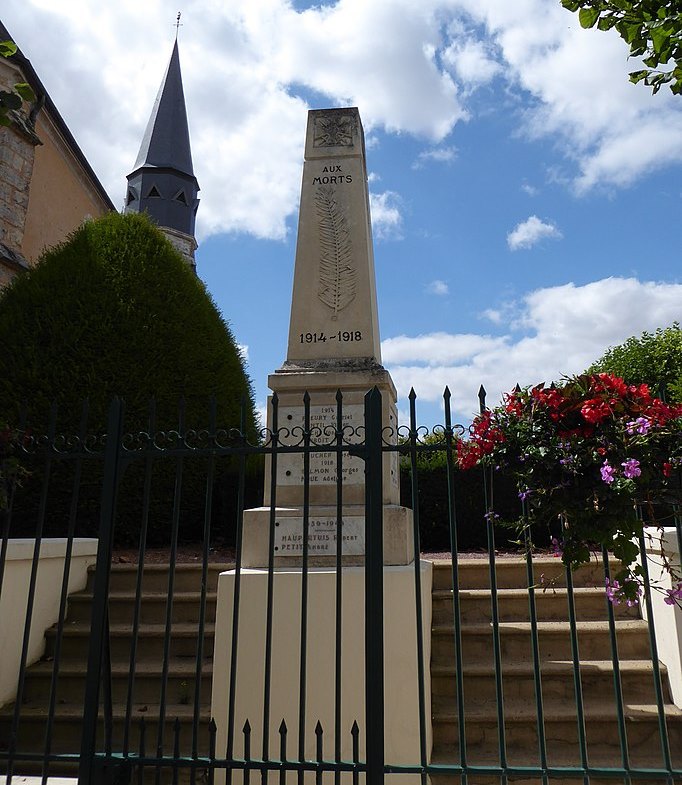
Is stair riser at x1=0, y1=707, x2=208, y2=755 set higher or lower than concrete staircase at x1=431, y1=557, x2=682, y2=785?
lower

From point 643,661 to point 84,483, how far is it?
5.60m

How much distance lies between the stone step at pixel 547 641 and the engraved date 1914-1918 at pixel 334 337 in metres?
2.28

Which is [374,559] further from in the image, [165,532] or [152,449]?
[165,532]

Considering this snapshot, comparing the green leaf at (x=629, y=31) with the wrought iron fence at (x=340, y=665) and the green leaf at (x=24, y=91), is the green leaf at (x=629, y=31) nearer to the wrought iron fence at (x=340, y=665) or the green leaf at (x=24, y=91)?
the wrought iron fence at (x=340, y=665)

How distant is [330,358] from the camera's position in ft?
15.5

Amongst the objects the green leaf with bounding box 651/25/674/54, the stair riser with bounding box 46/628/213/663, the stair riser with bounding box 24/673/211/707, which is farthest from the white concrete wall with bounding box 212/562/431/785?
the green leaf with bounding box 651/25/674/54

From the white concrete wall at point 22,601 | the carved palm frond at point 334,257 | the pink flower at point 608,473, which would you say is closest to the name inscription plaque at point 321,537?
the carved palm frond at point 334,257

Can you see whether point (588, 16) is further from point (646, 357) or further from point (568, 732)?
point (646, 357)

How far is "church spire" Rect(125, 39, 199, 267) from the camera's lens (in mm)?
23406

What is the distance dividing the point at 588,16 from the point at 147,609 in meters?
5.19

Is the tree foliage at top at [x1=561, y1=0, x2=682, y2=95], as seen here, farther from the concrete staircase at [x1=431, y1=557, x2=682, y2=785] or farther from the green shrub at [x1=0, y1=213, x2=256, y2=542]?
the green shrub at [x1=0, y1=213, x2=256, y2=542]

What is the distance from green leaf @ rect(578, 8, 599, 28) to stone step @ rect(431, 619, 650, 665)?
381 centimetres

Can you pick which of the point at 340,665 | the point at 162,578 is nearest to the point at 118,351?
the point at 162,578

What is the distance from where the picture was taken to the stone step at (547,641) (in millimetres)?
4366
